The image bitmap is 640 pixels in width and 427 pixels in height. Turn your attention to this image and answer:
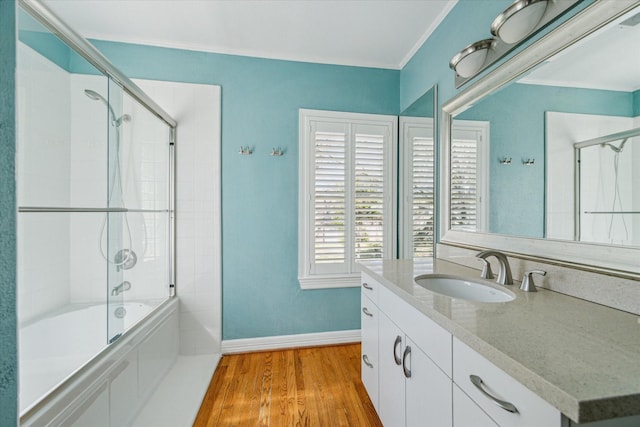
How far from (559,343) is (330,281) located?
6.08 feet

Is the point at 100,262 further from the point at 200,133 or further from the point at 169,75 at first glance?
the point at 169,75

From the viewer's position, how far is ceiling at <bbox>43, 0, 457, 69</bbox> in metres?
1.83

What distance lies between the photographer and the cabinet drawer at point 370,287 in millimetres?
1520

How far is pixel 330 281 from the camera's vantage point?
7.96ft

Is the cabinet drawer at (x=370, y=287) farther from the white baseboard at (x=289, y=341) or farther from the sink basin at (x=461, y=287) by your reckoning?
the white baseboard at (x=289, y=341)

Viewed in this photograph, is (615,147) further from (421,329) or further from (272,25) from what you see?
(272,25)

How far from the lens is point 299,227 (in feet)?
7.85

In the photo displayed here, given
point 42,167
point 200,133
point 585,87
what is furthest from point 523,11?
point 42,167

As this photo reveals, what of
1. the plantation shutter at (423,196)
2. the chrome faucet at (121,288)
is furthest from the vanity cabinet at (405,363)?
the chrome faucet at (121,288)

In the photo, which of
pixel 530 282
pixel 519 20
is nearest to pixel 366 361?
pixel 530 282

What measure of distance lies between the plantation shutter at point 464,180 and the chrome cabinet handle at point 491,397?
3.49 ft

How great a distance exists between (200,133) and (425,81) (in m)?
1.87

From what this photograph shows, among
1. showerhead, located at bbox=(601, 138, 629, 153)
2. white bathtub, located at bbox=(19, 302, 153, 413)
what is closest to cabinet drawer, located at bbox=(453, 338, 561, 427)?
showerhead, located at bbox=(601, 138, 629, 153)

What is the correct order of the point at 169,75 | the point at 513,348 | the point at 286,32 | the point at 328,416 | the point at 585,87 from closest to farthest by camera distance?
the point at 513,348, the point at 585,87, the point at 328,416, the point at 286,32, the point at 169,75
